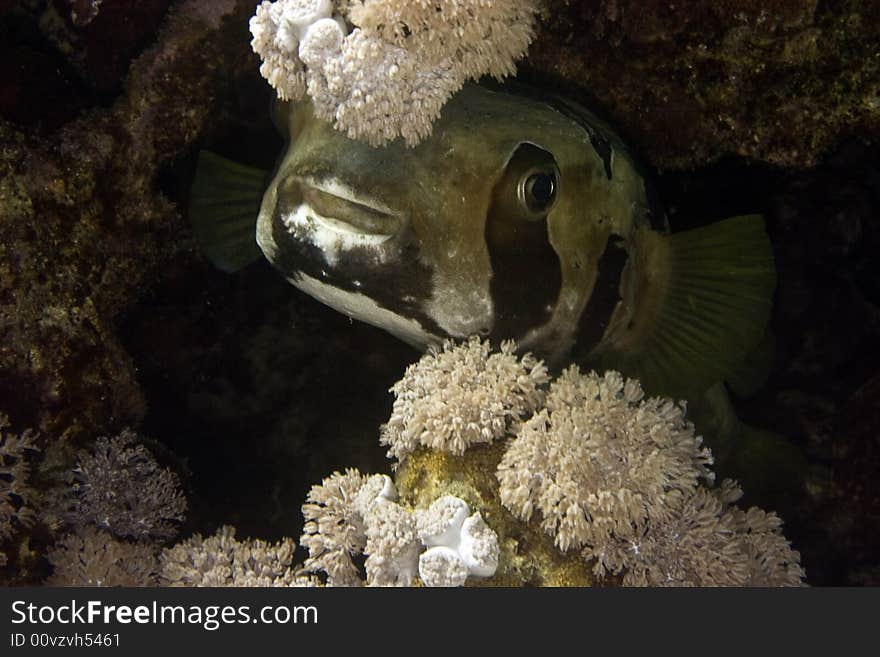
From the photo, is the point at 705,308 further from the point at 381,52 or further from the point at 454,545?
the point at 381,52

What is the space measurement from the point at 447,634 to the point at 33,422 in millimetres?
1685

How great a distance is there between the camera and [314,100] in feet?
7.26

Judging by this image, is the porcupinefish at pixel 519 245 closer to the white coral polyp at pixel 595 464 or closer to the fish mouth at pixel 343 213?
the fish mouth at pixel 343 213

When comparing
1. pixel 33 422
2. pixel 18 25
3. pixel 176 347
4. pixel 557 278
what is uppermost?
pixel 557 278

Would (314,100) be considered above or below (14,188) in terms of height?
above

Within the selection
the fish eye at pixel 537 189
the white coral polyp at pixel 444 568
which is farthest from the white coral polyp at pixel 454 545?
the fish eye at pixel 537 189

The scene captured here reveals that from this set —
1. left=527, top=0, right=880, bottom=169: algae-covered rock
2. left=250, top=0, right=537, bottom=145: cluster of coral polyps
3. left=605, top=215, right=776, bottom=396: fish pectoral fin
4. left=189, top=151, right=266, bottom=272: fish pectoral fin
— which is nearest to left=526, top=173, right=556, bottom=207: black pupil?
left=250, top=0, right=537, bottom=145: cluster of coral polyps

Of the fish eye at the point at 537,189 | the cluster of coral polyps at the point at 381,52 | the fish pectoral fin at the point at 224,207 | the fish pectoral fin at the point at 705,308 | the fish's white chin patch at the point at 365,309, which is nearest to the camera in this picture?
the cluster of coral polyps at the point at 381,52

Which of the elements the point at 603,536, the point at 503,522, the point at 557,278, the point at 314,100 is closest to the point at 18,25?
the point at 314,100

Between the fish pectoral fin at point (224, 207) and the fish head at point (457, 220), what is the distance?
2.46ft

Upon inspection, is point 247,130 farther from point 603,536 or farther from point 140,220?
point 603,536

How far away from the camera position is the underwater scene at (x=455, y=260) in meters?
2.17

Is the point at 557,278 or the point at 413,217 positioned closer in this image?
the point at 413,217

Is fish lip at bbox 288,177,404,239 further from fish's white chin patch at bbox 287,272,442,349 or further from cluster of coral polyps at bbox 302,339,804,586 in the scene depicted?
cluster of coral polyps at bbox 302,339,804,586
